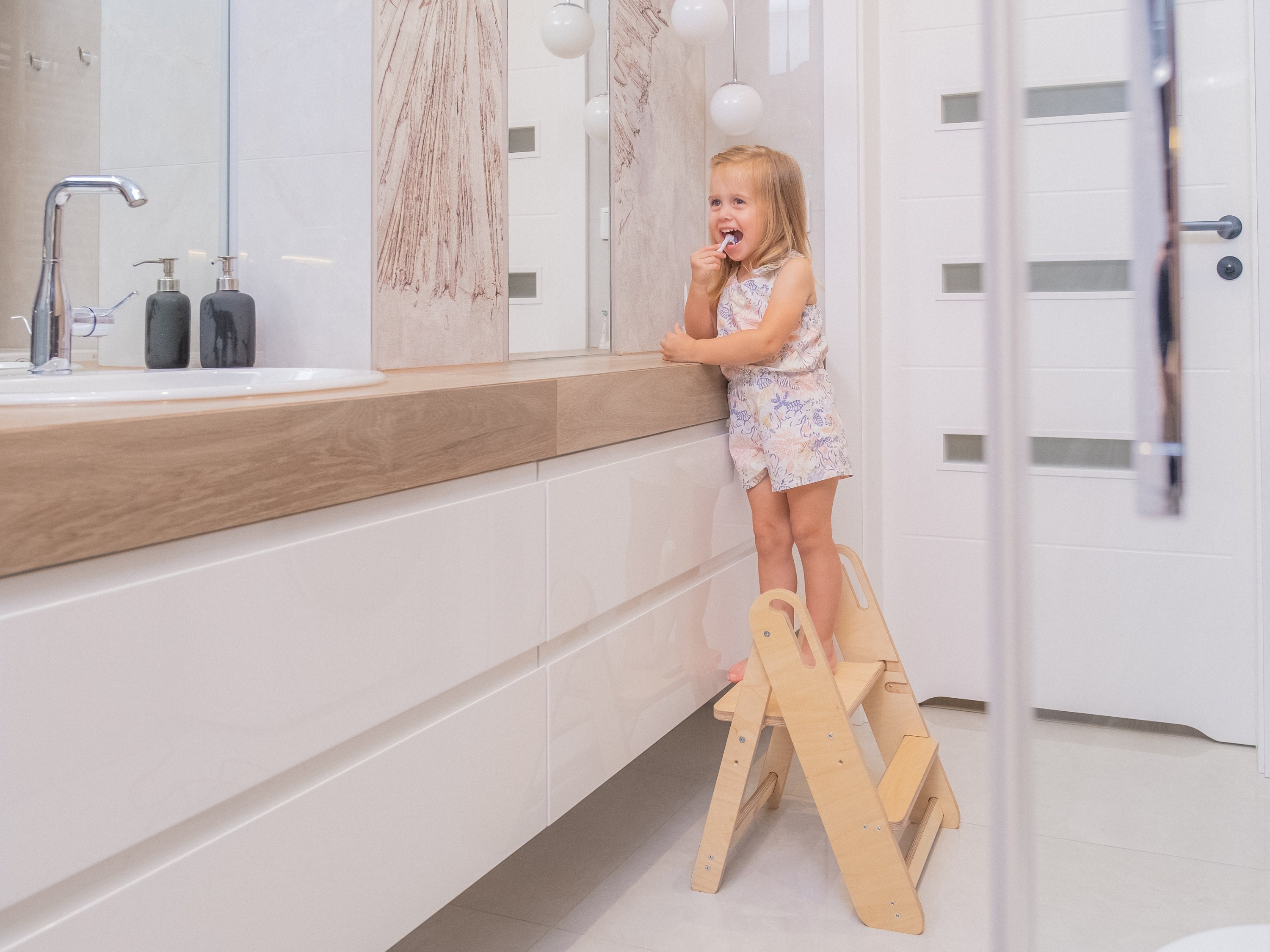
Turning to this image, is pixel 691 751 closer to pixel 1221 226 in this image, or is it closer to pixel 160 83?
pixel 160 83

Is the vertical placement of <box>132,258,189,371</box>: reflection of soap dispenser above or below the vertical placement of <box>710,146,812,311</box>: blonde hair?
below

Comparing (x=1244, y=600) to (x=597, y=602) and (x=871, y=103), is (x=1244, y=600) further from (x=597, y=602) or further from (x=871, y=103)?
(x=871, y=103)

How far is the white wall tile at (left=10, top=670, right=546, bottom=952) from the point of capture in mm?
724

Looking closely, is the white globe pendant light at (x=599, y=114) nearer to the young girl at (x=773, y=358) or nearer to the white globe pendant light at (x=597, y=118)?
the white globe pendant light at (x=597, y=118)

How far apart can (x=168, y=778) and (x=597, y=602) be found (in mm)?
667

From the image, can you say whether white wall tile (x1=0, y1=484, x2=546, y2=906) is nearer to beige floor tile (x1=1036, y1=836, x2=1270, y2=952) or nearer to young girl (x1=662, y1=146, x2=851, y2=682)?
beige floor tile (x1=1036, y1=836, x2=1270, y2=952)

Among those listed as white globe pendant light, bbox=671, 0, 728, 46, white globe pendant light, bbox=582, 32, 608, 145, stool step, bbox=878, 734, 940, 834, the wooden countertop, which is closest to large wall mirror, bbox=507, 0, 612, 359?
white globe pendant light, bbox=582, 32, 608, 145

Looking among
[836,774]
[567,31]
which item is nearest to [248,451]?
[836,774]

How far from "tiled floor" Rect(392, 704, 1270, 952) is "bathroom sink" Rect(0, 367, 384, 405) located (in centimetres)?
66

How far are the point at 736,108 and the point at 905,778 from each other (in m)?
1.35

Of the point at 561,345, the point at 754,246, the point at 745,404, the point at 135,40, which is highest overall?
the point at 135,40

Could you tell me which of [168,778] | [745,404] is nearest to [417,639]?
[168,778]

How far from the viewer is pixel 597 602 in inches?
→ 52.2

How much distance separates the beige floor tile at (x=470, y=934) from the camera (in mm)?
1363
